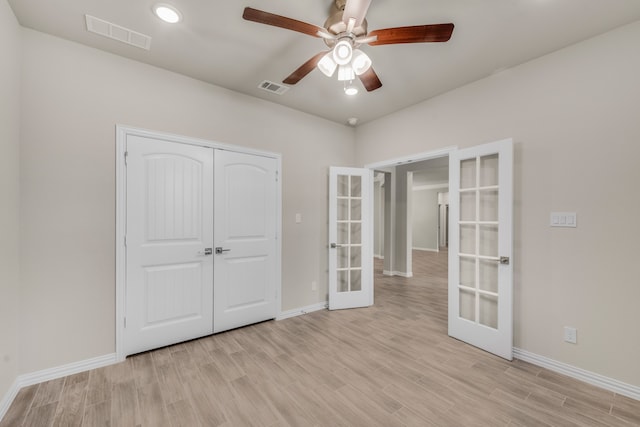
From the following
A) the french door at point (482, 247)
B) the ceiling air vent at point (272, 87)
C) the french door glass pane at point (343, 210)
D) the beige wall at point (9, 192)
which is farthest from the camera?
the french door glass pane at point (343, 210)

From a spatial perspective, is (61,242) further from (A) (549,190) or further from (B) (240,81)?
(A) (549,190)

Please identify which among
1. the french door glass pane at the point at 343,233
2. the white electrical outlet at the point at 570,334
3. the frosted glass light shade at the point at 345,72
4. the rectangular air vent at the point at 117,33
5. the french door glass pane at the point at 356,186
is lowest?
the white electrical outlet at the point at 570,334

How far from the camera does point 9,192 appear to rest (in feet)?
6.35

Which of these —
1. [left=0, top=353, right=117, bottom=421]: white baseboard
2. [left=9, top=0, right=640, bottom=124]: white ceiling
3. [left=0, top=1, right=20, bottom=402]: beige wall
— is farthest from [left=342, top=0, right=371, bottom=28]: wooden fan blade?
[left=0, top=353, right=117, bottom=421]: white baseboard

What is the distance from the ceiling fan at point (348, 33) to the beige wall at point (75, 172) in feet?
5.62

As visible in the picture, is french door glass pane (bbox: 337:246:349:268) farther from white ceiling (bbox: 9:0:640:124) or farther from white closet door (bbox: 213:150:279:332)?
white ceiling (bbox: 9:0:640:124)

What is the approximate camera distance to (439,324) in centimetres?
335

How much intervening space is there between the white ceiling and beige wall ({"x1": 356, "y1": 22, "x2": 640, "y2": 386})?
27 cm

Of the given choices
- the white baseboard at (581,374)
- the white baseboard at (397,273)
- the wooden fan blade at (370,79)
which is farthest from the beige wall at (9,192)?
the white baseboard at (397,273)

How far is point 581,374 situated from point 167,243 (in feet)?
13.2

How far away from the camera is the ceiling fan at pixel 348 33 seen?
1.54 metres

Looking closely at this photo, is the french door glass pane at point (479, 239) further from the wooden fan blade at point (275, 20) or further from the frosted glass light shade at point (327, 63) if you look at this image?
the wooden fan blade at point (275, 20)

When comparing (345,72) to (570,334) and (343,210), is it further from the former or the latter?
(570,334)

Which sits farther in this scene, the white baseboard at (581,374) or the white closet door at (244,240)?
the white closet door at (244,240)
